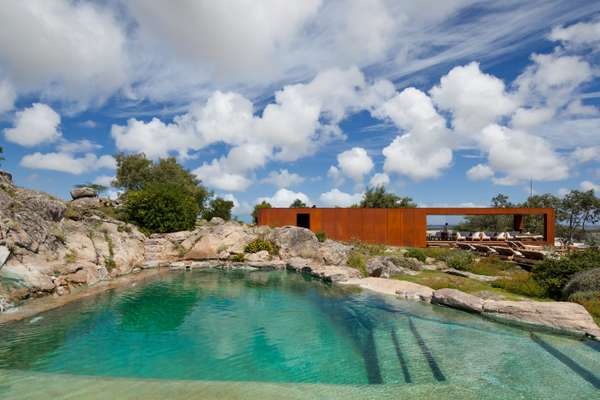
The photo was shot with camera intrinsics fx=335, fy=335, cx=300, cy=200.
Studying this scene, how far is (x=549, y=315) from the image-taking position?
368 inches

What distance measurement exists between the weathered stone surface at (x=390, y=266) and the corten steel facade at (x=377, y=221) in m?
8.44

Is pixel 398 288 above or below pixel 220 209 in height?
below

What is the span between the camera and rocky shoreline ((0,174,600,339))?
34.1 feet

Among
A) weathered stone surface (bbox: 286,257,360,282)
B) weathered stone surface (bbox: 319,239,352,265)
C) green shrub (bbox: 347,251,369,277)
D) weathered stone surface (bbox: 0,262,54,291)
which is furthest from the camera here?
weathered stone surface (bbox: 319,239,352,265)

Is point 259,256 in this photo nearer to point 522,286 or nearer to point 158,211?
point 158,211

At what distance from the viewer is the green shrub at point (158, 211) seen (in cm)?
2342

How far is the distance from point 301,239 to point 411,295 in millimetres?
10409

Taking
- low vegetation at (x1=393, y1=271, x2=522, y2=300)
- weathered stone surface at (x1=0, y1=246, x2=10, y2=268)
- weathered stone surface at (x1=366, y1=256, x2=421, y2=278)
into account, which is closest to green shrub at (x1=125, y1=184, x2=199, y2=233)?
weathered stone surface at (x1=0, y1=246, x2=10, y2=268)

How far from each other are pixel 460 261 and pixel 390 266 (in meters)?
3.68

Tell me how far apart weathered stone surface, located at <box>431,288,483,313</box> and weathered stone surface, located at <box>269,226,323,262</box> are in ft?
32.9

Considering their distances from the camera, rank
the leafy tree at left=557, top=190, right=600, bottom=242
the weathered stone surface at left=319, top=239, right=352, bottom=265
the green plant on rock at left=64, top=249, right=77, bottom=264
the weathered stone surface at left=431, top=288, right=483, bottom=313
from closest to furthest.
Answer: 1. the weathered stone surface at left=431, top=288, right=483, bottom=313
2. the green plant on rock at left=64, top=249, right=77, bottom=264
3. the weathered stone surface at left=319, top=239, right=352, bottom=265
4. the leafy tree at left=557, top=190, right=600, bottom=242

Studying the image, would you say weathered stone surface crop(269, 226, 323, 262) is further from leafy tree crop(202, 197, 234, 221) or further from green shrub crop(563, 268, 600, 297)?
leafy tree crop(202, 197, 234, 221)

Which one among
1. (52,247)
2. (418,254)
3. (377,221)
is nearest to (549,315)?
(418,254)

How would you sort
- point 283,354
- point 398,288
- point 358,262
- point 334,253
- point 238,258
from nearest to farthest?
point 283,354, point 398,288, point 358,262, point 334,253, point 238,258
